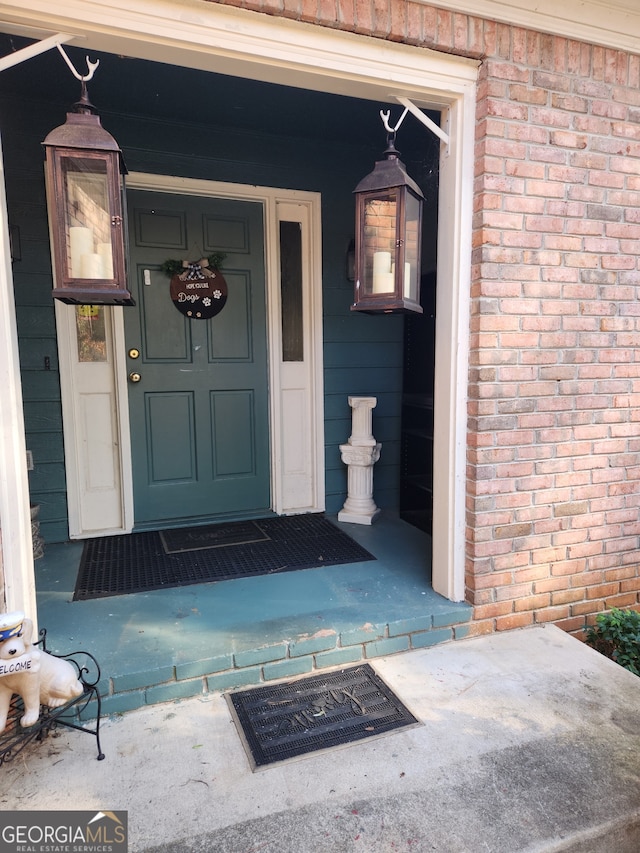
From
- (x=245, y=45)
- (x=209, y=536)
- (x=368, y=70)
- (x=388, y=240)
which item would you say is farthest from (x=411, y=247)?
(x=209, y=536)

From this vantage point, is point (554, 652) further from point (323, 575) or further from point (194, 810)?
point (194, 810)

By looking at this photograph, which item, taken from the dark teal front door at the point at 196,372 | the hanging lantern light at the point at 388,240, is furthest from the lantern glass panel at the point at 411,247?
the dark teal front door at the point at 196,372

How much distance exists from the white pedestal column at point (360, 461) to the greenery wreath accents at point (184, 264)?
117cm

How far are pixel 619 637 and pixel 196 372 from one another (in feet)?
8.46

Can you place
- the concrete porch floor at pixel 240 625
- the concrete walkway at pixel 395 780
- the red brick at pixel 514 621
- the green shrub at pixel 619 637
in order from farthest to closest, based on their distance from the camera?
the red brick at pixel 514 621 → the green shrub at pixel 619 637 → the concrete porch floor at pixel 240 625 → the concrete walkway at pixel 395 780

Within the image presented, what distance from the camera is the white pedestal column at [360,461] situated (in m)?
3.31

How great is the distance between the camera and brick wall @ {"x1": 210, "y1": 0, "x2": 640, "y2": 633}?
2.11m

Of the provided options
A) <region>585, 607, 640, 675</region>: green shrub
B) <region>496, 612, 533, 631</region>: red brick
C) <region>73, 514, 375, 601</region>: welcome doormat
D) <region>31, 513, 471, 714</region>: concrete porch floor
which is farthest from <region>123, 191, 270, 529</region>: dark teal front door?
<region>585, 607, 640, 675</region>: green shrub

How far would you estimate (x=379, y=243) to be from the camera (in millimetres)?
1996

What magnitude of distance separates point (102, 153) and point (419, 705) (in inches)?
82.6

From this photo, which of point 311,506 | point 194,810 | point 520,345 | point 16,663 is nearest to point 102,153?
point 16,663

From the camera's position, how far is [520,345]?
221cm

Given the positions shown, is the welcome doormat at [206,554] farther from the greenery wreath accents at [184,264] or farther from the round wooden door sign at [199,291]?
the greenery wreath accents at [184,264]

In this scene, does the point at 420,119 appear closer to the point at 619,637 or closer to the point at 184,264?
the point at 184,264
